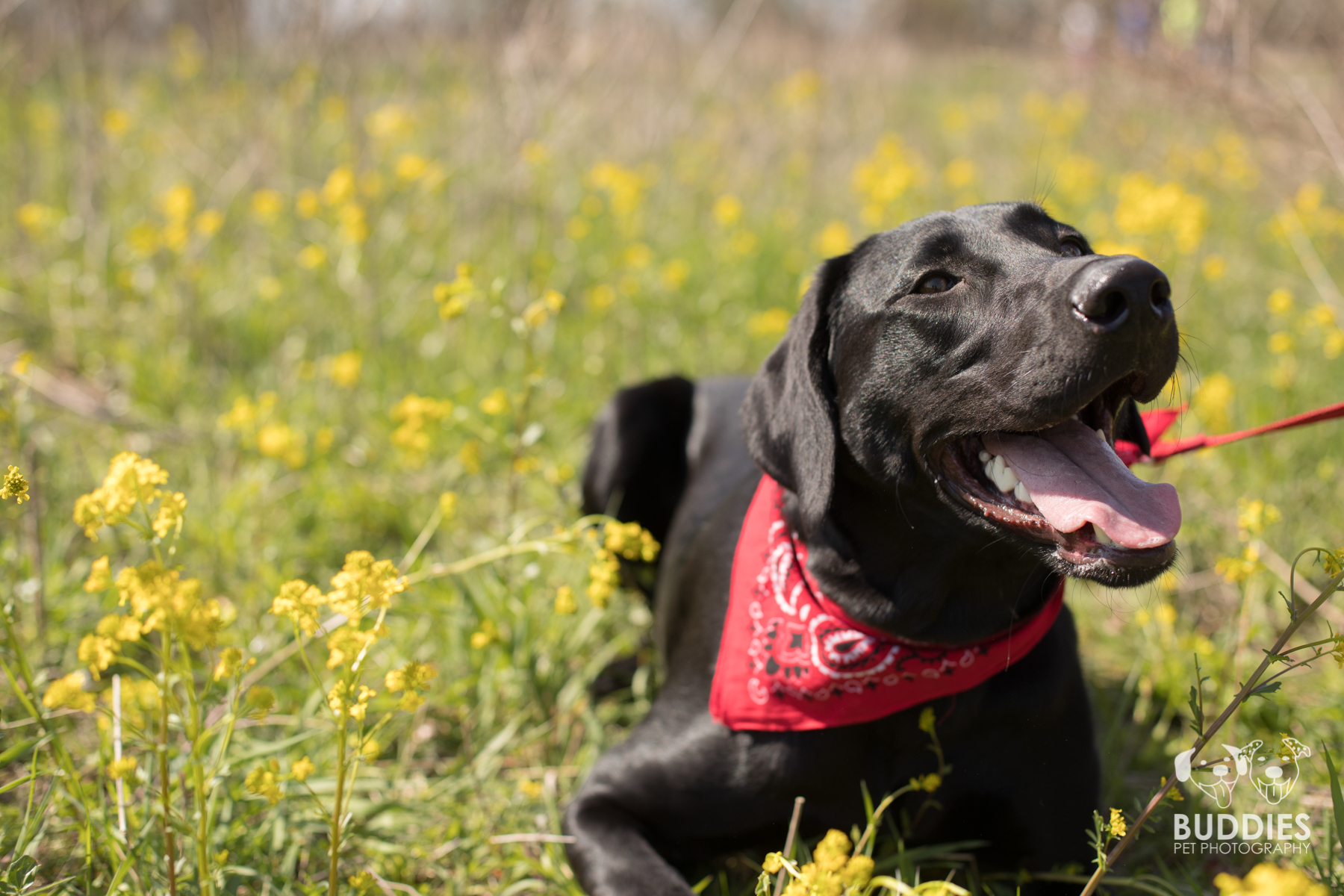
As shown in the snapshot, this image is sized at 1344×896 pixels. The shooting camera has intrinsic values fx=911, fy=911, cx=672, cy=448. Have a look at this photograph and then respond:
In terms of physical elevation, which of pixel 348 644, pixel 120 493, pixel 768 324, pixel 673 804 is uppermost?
pixel 120 493

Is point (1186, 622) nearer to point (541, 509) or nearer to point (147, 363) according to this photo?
point (541, 509)

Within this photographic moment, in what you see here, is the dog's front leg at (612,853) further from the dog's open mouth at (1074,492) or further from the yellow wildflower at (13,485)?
the yellow wildflower at (13,485)

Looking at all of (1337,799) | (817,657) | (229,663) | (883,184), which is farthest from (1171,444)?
(883,184)

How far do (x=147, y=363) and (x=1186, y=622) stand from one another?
13.3ft

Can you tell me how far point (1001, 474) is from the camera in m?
1.75

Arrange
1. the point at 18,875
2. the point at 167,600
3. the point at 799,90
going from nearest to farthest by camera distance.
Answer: the point at 167,600
the point at 18,875
the point at 799,90

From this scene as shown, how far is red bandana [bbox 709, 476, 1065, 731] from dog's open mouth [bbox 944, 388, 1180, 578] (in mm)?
284

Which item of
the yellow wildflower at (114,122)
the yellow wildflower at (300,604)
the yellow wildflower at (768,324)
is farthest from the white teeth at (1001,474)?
the yellow wildflower at (114,122)

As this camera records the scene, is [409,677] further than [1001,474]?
No

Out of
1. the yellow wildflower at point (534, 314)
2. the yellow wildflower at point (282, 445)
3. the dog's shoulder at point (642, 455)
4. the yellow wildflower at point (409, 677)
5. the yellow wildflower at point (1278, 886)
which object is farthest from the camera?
the dog's shoulder at point (642, 455)

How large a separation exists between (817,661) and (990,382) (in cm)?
63

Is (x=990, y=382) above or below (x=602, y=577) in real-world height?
above

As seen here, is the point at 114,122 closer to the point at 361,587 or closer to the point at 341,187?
the point at 341,187

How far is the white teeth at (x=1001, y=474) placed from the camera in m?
1.73
